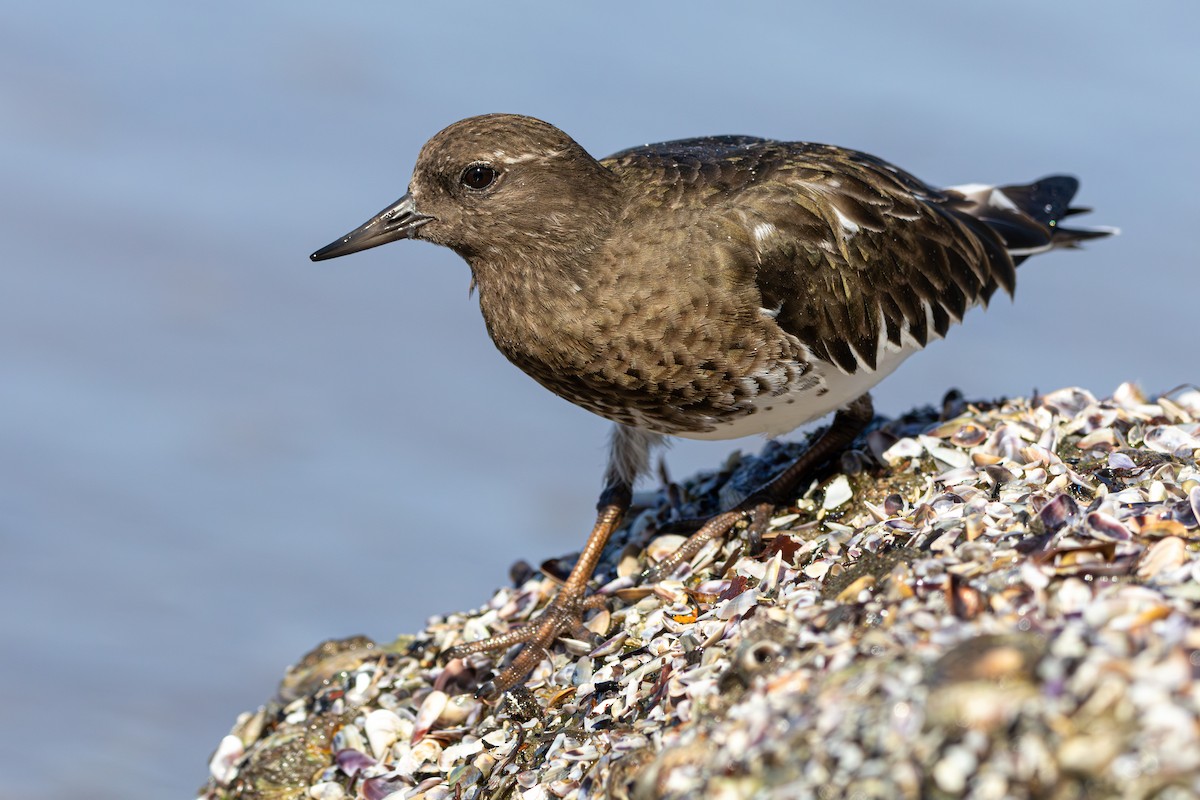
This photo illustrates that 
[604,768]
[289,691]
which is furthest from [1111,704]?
[289,691]

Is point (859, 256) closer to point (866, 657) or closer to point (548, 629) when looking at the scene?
point (548, 629)

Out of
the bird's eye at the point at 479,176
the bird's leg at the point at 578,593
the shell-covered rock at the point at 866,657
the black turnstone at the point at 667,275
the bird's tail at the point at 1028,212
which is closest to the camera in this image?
the shell-covered rock at the point at 866,657

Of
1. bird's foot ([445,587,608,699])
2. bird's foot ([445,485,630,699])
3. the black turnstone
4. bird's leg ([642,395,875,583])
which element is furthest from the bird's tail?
bird's foot ([445,587,608,699])

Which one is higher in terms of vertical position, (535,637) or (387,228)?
(387,228)

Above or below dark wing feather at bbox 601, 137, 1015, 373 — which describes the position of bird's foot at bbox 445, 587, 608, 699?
below

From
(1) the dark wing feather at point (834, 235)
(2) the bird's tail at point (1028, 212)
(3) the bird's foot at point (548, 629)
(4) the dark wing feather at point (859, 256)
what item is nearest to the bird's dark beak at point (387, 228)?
(1) the dark wing feather at point (834, 235)

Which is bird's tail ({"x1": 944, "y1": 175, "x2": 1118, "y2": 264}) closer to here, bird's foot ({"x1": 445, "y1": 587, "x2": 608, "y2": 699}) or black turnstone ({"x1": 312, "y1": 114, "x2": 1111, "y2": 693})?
black turnstone ({"x1": 312, "y1": 114, "x2": 1111, "y2": 693})

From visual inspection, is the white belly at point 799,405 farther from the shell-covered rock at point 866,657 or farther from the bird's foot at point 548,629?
the bird's foot at point 548,629

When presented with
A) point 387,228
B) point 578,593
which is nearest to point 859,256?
point 578,593
